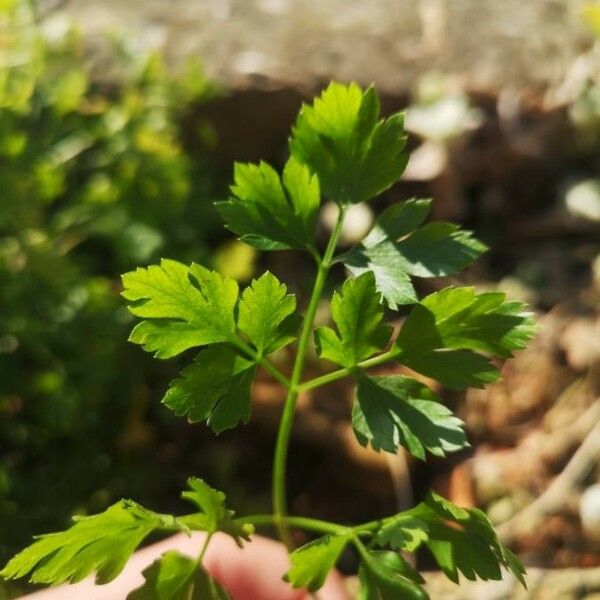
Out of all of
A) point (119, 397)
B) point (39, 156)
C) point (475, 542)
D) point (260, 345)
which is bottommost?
point (119, 397)

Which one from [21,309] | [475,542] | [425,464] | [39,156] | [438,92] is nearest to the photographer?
[475,542]

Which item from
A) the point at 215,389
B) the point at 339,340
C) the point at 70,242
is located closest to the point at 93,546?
the point at 215,389

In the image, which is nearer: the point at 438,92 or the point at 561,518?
the point at 561,518

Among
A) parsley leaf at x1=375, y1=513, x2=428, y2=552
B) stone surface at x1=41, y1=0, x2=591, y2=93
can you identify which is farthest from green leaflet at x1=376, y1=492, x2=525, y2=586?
stone surface at x1=41, y1=0, x2=591, y2=93

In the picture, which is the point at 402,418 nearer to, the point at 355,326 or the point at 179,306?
the point at 355,326

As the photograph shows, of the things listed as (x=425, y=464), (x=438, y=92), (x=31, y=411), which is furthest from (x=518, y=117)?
(x=31, y=411)

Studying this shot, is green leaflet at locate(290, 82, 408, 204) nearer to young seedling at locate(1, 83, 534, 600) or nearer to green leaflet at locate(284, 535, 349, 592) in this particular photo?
young seedling at locate(1, 83, 534, 600)

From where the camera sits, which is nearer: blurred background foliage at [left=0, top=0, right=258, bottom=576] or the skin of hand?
the skin of hand

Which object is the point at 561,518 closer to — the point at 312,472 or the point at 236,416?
the point at 312,472
